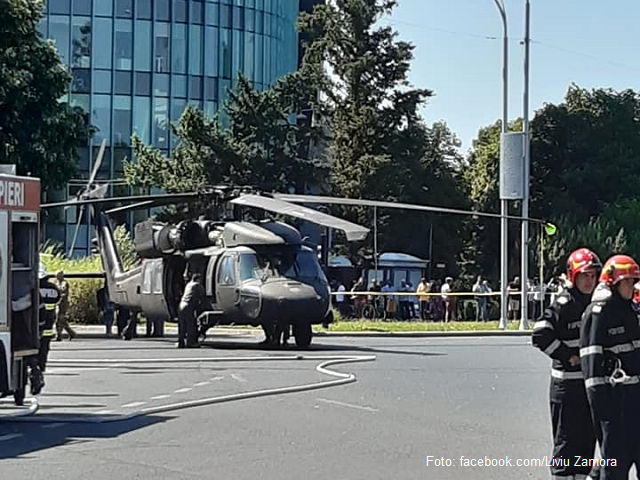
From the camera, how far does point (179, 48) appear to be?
199 ft

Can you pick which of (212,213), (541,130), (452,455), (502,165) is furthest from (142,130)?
(452,455)

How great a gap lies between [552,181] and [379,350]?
144 ft

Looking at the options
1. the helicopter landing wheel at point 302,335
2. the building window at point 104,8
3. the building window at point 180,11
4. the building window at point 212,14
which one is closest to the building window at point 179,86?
the building window at point 180,11

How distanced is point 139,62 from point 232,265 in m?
36.0

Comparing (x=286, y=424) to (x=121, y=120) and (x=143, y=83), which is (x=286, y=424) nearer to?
(x=121, y=120)

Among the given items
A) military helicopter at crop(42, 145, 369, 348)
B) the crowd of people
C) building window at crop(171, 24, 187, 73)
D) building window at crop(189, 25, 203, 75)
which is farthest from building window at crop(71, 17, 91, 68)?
military helicopter at crop(42, 145, 369, 348)

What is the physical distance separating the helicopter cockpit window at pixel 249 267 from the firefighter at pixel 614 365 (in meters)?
17.3

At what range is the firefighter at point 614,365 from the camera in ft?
25.8

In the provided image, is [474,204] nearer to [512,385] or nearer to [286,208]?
[286,208]

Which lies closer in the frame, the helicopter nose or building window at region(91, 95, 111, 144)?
the helicopter nose

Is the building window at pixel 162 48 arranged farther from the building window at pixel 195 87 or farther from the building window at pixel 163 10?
the building window at pixel 195 87

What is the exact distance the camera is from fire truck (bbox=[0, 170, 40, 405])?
43.5 ft

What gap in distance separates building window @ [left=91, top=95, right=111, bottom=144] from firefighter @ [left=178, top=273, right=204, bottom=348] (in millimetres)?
34404

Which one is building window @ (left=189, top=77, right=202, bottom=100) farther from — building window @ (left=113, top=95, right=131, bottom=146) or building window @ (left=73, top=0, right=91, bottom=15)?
building window @ (left=73, top=0, right=91, bottom=15)
